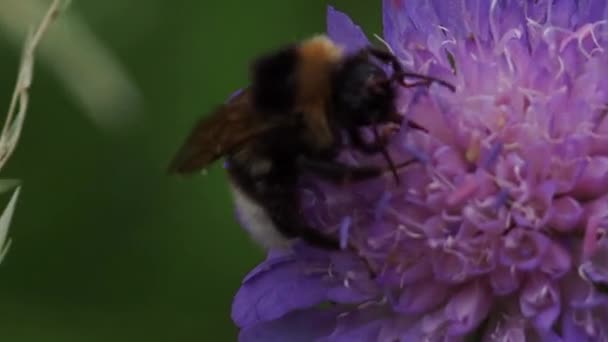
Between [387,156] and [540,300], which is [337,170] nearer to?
[387,156]

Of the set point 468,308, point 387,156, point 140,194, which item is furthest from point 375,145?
point 140,194

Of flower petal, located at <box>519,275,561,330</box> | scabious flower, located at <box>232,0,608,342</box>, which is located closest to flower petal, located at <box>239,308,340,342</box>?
scabious flower, located at <box>232,0,608,342</box>

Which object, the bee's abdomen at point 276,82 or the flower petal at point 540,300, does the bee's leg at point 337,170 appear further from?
the flower petal at point 540,300

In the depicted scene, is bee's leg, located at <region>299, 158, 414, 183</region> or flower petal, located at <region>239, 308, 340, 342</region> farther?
flower petal, located at <region>239, 308, 340, 342</region>

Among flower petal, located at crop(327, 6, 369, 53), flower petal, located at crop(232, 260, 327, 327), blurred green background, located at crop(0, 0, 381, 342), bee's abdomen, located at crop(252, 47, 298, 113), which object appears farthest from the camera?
blurred green background, located at crop(0, 0, 381, 342)

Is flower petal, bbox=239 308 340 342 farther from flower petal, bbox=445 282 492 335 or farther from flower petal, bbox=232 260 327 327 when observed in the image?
flower petal, bbox=445 282 492 335

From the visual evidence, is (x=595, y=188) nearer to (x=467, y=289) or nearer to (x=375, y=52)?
(x=467, y=289)

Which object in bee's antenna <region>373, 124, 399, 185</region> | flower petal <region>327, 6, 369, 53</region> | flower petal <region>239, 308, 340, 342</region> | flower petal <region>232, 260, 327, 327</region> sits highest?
flower petal <region>327, 6, 369, 53</region>
